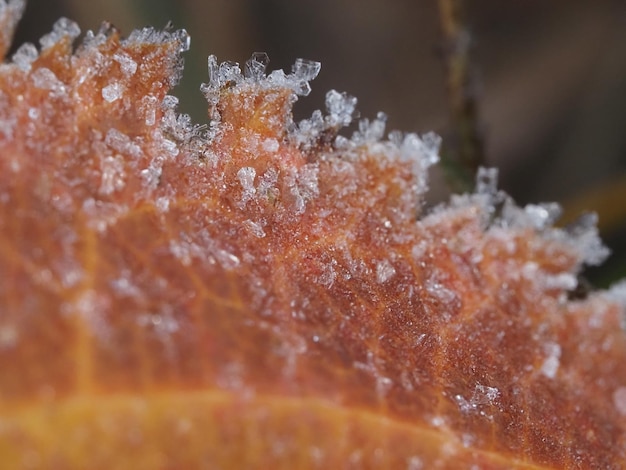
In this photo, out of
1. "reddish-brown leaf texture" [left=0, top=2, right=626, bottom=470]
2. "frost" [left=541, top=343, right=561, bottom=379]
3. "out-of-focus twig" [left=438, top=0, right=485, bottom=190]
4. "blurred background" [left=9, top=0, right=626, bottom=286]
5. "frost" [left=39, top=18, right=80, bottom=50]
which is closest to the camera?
"reddish-brown leaf texture" [left=0, top=2, right=626, bottom=470]

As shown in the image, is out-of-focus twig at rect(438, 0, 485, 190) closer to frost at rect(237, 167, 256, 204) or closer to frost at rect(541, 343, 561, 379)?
frost at rect(541, 343, 561, 379)

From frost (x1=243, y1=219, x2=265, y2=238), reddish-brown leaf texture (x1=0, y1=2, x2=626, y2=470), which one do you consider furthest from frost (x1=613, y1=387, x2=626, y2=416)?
frost (x1=243, y1=219, x2=265, y2=238)

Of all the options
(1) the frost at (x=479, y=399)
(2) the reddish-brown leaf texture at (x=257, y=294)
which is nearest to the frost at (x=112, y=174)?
(2) the reddish-brown leaf texture at (x=257, y=294)

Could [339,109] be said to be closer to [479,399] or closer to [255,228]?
[255,228]

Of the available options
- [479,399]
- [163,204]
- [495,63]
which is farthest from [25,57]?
[495,63]

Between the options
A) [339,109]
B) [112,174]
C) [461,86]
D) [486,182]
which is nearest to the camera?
[112,174]

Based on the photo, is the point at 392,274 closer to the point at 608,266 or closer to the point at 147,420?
the point at 147,420

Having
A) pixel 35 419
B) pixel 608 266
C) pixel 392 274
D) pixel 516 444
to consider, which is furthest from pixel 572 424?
pixel 608 266

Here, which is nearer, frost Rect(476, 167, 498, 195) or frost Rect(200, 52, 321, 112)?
frost Rect(200, 52, 321, 112)
